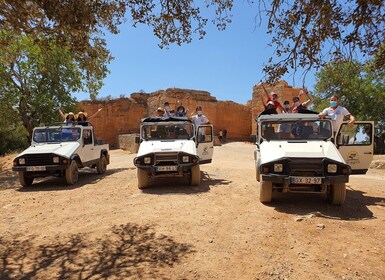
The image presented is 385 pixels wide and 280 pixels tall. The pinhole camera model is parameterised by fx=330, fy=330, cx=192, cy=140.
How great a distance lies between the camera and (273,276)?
3562 millimetres

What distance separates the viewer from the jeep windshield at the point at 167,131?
30.1 feet

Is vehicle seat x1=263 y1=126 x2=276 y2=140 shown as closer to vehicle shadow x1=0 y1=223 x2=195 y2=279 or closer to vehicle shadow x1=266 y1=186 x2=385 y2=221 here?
vehicle shadow x1=266 y1=186 x2=385 y2=221

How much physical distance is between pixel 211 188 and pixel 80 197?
3.19 meters

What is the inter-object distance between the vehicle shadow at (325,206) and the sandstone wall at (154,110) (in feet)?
85.0

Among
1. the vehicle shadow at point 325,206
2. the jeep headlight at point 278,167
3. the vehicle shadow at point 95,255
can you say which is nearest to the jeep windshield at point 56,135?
the vehicle shadow at point 95,255

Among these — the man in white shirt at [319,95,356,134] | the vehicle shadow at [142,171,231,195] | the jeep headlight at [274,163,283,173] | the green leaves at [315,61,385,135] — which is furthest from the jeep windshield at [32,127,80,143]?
the green leaves at [315,61,385,135]

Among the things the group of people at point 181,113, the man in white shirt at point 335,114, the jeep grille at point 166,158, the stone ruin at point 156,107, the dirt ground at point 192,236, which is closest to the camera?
the dirt ground at point 192,236

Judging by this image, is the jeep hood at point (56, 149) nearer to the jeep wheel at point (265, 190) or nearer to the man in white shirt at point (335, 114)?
the jeep wheel at point (265, 190)

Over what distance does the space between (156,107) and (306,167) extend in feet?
96.5

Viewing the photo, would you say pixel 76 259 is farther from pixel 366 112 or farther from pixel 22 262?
pixel 366 112

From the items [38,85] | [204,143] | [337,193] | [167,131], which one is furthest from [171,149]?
[38,85]

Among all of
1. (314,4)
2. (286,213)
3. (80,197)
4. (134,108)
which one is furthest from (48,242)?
(134,108)

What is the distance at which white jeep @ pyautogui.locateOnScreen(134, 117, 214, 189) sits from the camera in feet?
26.2

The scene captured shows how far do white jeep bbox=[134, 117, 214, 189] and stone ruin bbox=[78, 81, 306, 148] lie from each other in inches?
888
